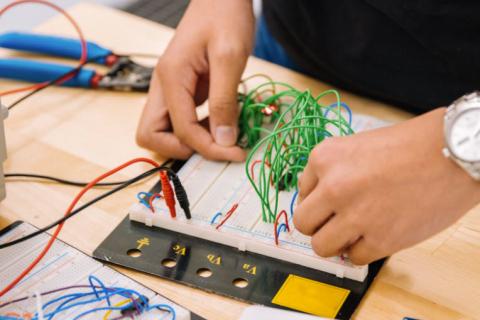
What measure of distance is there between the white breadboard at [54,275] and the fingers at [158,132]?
0.75ft

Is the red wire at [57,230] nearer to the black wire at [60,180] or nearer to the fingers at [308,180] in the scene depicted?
the black wire at [60,180]

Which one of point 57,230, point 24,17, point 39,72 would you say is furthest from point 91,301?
point 24,17

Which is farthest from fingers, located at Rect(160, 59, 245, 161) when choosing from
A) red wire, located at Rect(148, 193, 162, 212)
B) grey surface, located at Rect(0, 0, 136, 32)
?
grey surface, located at Rect(0, 0, 136, 32)

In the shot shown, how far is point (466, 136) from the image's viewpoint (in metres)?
0.66

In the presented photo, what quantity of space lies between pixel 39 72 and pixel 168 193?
0.50 meters

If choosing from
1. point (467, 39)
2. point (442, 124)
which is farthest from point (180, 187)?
point (467, 39)

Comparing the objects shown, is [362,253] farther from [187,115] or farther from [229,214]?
[187,115]

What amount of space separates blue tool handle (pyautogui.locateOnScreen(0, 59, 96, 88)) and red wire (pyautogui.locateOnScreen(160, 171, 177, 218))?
428 mm

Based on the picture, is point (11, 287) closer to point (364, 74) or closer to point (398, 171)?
point (398, 171)

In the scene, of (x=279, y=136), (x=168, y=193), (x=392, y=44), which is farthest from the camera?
(x=392, y=44)

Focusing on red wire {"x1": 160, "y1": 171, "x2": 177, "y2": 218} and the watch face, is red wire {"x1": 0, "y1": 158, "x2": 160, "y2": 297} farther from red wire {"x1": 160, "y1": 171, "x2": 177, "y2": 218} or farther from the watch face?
the watch face

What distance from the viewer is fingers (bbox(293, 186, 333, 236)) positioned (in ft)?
2.39

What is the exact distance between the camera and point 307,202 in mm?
741

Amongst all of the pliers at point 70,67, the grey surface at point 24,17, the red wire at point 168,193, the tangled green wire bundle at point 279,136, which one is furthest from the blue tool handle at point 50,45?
the grey surface at point 24,17
